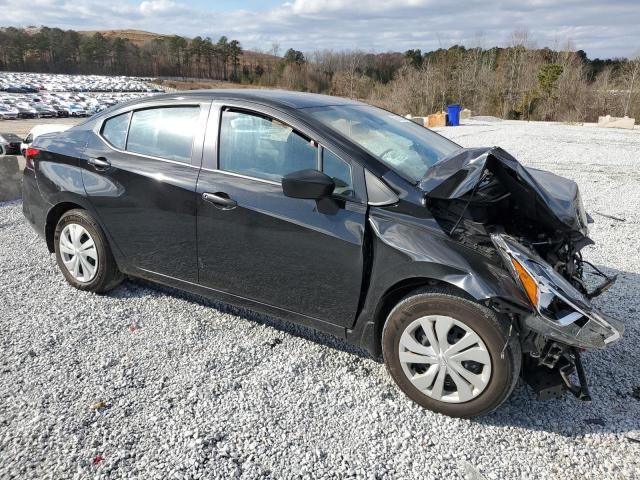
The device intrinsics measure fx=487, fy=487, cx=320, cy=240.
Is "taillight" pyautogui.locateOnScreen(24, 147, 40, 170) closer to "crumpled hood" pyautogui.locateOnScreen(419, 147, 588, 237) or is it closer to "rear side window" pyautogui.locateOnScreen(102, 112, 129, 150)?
"rear side window" pyautogui.locateOnScreen(102, 112, 129, 150)

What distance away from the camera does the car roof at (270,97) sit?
3.37 m

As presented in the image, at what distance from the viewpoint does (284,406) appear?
9.45 ft

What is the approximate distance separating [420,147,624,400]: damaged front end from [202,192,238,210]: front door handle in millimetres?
1268

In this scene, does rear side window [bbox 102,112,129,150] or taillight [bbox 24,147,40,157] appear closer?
rear side window [bbox 102,112,129,150]

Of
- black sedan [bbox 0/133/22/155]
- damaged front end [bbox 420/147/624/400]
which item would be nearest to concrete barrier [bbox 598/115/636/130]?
damaged front end [bbox 420/147/624/400]

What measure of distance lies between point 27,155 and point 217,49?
176 metres

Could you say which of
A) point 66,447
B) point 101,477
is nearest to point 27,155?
point 66,447

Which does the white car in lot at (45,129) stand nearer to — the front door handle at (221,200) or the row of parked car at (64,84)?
the front door handle at (221,200)

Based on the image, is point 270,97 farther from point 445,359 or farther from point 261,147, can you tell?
point 445,359

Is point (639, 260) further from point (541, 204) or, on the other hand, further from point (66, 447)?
point (66, 447)

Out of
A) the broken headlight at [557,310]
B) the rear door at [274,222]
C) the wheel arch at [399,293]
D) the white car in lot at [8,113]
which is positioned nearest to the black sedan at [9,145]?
the rear door at [274,222]

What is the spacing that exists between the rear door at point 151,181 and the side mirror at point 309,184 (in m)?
0.89

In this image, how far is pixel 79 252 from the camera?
13.7 ft

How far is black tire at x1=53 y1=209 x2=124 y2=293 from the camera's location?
403 centimetres
